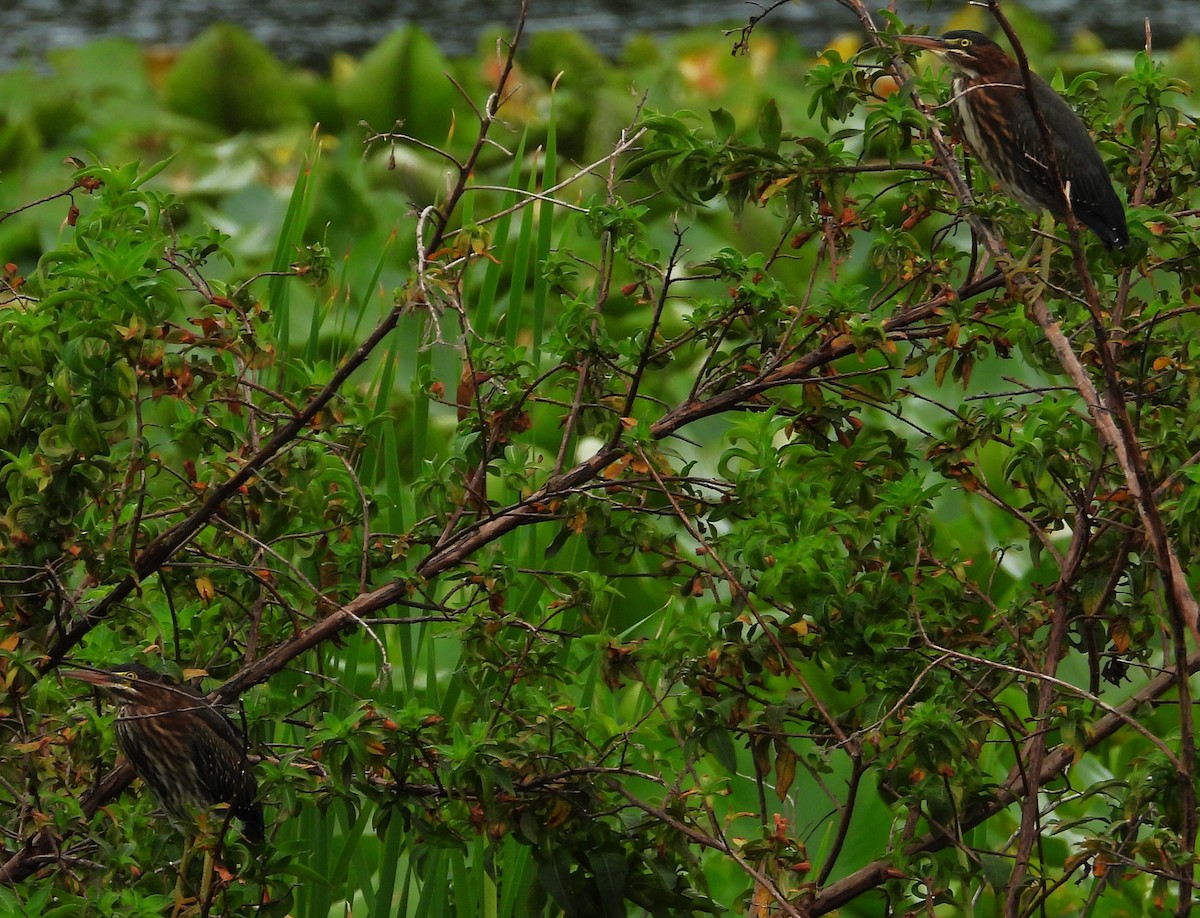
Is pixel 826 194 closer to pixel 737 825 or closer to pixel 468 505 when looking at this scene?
pixel 468 505

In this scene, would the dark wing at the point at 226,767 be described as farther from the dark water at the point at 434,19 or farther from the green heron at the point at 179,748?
the dark water at the point at 434,19

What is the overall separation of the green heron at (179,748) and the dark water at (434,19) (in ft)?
22.2

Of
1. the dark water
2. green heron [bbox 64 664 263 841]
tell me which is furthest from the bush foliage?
the dark water

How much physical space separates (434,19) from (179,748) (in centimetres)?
775

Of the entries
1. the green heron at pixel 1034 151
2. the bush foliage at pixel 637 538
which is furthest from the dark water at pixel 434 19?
the bush foliage at pixel 637 538

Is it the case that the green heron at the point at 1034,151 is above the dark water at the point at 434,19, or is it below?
above

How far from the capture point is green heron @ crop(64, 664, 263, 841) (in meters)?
2.21

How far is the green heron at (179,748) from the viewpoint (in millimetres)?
2215

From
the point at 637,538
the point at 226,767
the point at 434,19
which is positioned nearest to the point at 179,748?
the point at 226,767

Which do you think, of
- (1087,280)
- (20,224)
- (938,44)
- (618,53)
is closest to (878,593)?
(1087,280)

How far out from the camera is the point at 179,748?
2.35 metres

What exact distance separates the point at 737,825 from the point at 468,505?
1366 mm

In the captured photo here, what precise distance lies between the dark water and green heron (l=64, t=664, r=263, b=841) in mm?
6754

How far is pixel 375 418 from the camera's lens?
2250mm
